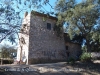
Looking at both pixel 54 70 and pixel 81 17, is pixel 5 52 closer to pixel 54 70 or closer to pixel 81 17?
pixel 54 70

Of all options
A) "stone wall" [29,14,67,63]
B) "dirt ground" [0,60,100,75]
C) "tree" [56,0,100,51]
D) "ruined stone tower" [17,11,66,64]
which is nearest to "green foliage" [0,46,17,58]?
"ruined stone tower" [17,11,66,64]

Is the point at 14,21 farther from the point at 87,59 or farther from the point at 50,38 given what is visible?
the point at 50,38

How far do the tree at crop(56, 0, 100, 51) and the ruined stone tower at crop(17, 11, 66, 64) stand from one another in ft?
7.83

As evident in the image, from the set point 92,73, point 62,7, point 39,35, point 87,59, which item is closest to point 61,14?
point 62,7

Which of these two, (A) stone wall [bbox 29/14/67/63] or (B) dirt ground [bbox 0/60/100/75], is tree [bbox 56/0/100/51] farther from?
(B) dirt ground [bbox 0/60/100/75]

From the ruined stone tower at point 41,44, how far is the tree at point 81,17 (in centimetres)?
239

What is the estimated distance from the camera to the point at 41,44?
69.2ft

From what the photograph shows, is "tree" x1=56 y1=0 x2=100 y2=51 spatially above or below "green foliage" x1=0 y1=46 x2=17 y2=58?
above

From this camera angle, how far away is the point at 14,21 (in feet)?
31.1

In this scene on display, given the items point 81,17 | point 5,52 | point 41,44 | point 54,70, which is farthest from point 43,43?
point 54,70

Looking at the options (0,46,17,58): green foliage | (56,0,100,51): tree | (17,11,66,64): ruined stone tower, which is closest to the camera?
(0,46,17,58): green foliage

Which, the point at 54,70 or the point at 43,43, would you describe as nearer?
the point at 54,70

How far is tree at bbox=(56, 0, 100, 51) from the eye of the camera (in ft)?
68.5

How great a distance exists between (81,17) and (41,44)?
7349 millimetres
